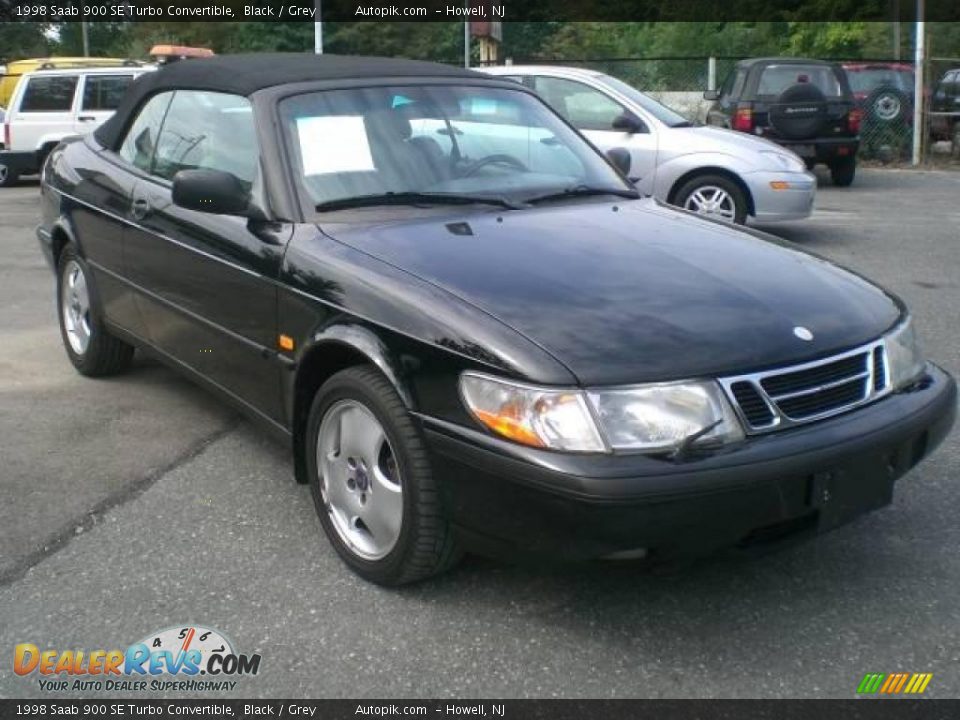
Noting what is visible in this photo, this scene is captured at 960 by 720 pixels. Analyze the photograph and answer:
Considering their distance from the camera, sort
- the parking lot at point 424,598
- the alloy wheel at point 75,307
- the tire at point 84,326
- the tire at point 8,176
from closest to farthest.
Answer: the parking lot at point 424,598 < the tire at point 84,326 < the alloy wheel at point 75,307 < the tire at point 8,176

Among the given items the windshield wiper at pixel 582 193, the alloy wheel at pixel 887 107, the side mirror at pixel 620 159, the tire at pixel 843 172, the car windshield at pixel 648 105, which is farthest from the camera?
the alloy wheel at pixel 887 107

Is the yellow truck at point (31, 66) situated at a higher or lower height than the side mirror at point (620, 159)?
higher

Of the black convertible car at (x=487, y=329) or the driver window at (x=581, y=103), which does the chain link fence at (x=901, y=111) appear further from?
the black convertible car at (x=487, y=329)

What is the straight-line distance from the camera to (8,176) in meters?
15.9

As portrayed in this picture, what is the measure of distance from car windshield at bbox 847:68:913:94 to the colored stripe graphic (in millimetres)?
16136

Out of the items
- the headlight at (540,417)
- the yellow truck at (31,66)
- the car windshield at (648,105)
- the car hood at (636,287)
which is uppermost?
the yellow truck at (31,66)

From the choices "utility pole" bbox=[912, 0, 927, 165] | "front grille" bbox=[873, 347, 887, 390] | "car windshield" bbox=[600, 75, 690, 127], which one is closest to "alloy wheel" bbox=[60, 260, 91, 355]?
"front grille" bbox=[873, 347, 887, 390]

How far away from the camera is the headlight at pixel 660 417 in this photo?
283 cm

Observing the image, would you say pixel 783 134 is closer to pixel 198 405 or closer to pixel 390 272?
pixel 198 405

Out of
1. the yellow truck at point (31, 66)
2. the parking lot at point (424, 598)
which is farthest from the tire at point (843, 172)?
the parking lot at point (424, 598)

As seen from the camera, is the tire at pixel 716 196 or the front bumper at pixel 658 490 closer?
the front bumper at pixel 658 490

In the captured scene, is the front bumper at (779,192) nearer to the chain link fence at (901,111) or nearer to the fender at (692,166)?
the fender at (692,166)

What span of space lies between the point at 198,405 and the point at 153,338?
1.89 ft

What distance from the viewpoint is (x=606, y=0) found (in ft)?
136
